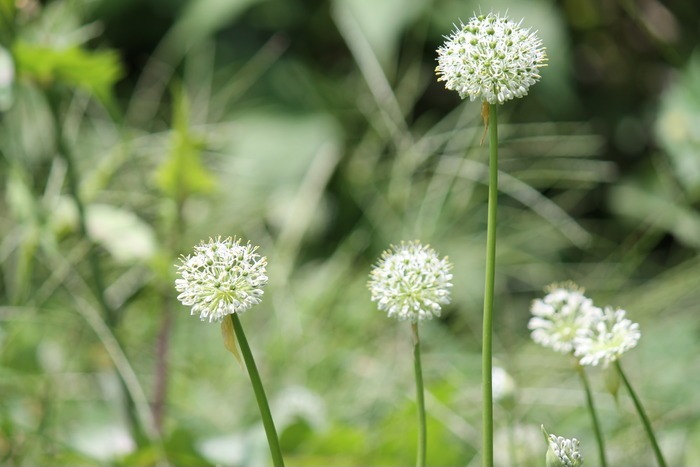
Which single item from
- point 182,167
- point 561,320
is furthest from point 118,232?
point 561,320

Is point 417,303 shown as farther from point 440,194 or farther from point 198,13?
point 198,13

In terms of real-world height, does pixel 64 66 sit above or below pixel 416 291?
above

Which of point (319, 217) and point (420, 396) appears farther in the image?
point (319, 217)

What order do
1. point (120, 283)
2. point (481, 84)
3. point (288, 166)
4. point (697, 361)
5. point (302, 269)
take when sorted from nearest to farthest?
point (481, 84) < point (697, 361) < point (120, 283) < point (302, 269) < point (288, 166)

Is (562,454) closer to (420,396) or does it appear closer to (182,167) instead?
(420,396)

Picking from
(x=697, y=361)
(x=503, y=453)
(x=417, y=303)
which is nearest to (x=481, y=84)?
(x=417, y=303)

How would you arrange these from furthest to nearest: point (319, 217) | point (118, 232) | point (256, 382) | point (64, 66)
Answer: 1. point (319, 217)
2. point (118, 232)
3. point (64, 66)
4. point (256, 382)

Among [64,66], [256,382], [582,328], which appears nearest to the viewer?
[256,382]

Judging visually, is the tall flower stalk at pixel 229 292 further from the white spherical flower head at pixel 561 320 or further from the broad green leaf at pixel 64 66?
the broad green leaf at pixel 64 66

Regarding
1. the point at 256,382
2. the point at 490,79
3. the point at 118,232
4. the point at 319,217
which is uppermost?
the point at 319,217
